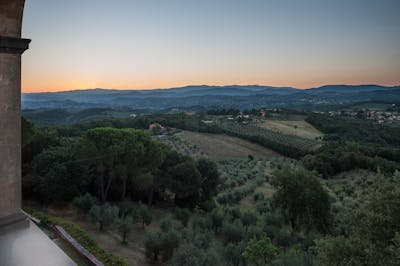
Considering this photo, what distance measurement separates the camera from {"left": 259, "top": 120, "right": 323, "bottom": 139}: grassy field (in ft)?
256

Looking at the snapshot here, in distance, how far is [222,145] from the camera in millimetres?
60875

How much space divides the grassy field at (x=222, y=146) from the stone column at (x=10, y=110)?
48141mm

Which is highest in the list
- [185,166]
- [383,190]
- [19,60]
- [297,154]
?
[19,60]

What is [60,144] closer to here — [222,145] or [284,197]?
[284,197]

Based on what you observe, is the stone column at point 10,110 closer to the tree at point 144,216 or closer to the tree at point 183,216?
the tree at point 144,216

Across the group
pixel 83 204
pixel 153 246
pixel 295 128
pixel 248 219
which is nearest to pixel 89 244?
pixel 153 246

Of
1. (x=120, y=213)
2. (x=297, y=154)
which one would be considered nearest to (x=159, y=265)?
(x=120, y=213)

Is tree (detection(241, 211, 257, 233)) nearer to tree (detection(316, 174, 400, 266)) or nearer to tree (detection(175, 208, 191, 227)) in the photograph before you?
tree (detection(175, 208, 191, 227))

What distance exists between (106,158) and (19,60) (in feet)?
49.0

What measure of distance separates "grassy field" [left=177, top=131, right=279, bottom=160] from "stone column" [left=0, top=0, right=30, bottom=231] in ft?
158

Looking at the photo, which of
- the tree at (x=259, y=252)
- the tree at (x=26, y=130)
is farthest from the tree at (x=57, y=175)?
the tree at (x=259, y=252)

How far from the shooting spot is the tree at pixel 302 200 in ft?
54.4

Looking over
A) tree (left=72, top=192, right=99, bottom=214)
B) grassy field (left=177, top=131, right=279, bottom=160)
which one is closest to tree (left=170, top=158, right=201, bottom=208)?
tree (left=72, top=192, right=99, bottom=214)

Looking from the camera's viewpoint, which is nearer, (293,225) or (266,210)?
(293,225)
